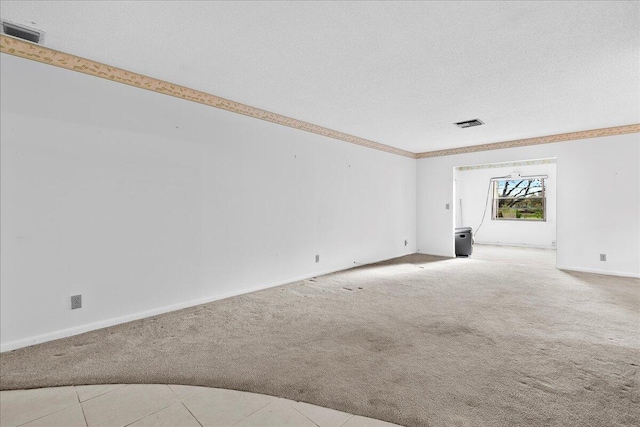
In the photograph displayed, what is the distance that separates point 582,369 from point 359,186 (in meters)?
4.17

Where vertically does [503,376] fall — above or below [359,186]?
below

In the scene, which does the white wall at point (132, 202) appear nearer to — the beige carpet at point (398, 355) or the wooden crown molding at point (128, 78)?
the wooden crown molding at point (128, 78)

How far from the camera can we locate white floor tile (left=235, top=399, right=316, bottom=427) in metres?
1.67

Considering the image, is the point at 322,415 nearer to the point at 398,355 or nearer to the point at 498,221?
the point at 398,355

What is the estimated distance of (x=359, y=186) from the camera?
19.3 ft

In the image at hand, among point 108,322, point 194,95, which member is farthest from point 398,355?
point 194,95

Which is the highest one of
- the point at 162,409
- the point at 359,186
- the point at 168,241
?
the point at 359,186

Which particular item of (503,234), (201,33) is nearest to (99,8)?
(201,33)

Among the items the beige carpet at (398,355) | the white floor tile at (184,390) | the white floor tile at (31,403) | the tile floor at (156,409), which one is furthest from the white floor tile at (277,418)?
the white floor tile at (31,403)

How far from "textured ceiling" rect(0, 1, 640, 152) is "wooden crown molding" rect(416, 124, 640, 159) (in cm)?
100

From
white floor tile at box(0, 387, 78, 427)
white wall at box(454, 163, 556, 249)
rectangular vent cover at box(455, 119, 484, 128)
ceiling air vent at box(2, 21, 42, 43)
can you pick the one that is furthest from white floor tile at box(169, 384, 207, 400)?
white wall at box(454, 163, 556, 249)

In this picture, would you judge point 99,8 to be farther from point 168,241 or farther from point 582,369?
point 582,369

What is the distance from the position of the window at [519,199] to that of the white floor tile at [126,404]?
999cm

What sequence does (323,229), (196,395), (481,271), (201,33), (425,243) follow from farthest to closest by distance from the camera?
(425,243)
(481,271)
(323,229)
(201,33)
(196,395)
